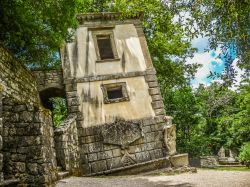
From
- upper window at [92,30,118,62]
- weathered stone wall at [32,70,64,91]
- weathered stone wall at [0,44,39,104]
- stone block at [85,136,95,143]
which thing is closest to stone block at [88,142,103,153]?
stone block at [85,136,95,143]

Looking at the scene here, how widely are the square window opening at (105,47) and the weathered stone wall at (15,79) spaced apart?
3.56 m

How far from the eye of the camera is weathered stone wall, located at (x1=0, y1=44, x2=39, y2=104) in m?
7.85

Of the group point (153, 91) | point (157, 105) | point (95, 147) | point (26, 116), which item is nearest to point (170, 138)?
point (157, 105)

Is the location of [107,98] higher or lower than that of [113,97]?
lower

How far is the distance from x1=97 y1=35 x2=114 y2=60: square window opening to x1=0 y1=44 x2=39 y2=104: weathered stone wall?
140 inches

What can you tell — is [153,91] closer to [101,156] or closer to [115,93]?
[115,93]

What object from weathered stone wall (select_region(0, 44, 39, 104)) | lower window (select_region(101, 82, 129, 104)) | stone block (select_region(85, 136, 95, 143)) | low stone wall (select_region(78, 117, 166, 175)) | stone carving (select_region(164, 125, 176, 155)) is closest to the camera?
weathered stone wall (select_region(0, 44, 39, 104))

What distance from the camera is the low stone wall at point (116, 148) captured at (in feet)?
37.5

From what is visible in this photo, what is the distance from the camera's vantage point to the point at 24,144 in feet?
16.1

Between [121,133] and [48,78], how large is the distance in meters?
3.83

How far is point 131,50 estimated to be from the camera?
13.5 m

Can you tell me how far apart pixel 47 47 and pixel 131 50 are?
14.0 ft

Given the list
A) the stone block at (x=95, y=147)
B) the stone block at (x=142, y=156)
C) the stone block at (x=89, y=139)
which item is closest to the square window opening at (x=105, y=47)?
the stone block at (x=89, y=139)

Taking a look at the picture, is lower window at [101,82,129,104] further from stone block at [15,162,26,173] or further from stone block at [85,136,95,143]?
stone block at [15,162,26,173]
